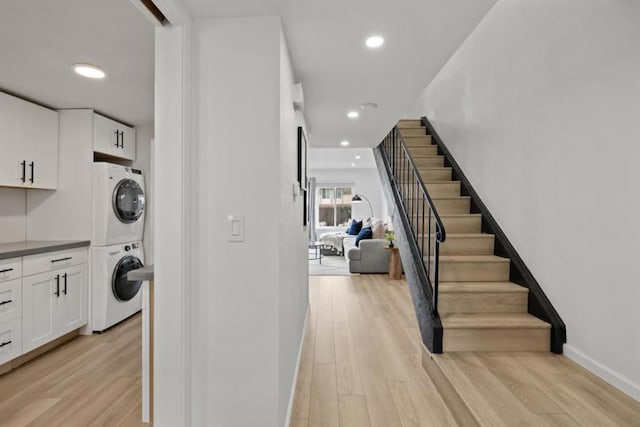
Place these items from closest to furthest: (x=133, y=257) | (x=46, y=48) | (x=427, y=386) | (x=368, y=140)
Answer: (x=46, y=48) < (x=427, y=386) < (x=133, y=257) < (x=368, y=140)

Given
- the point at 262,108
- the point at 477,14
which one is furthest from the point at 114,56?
the point at 477,14

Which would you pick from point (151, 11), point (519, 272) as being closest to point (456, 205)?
point (519, 272)

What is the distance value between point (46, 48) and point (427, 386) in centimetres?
324

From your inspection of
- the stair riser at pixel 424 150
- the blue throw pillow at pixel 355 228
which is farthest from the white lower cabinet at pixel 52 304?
the blue throw pillow at pixel 355 228

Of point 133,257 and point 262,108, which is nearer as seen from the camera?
point 262,108

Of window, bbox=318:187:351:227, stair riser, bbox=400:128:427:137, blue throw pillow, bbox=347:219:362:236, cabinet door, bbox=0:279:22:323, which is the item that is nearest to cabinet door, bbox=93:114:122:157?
cabinet door, bbox=0:279:22:323

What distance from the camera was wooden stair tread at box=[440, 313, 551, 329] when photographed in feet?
7.95

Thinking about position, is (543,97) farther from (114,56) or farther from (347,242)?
(347,242)

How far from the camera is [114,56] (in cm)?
217

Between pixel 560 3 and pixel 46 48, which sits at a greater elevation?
pixel 560 3

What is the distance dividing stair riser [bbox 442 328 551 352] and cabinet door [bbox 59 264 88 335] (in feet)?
10.6

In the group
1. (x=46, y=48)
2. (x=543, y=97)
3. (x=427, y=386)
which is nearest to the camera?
(x=46, y=48)

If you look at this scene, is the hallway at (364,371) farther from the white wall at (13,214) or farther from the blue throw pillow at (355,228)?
the blue throw pillow at (355,228)

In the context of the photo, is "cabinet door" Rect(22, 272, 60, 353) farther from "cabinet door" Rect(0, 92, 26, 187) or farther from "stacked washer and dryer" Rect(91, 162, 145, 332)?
"cabinet door" Rect(0, 92, 26, 187)
